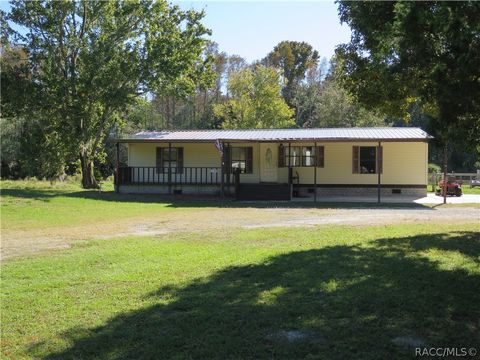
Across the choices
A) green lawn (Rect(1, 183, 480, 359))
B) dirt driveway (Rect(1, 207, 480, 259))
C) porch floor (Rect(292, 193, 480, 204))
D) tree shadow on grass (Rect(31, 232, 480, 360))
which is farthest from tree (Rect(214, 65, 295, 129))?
tree shadow on grass (Rect(31, 232, 480, 360))

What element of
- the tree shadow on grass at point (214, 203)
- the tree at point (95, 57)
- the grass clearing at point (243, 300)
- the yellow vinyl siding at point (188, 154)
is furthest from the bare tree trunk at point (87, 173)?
the grass clearing at point (243, 300)

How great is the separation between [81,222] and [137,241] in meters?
4.16

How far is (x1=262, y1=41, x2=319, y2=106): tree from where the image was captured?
189ft

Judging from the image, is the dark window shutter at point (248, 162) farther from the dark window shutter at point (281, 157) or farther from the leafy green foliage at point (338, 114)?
the leafy green foliage at point (338, 114)

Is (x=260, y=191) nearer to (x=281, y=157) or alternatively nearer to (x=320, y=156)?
(x=281, y=157)

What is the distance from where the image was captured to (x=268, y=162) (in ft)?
80.1

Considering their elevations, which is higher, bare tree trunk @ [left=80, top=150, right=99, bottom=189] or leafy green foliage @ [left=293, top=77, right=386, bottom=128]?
leafy green foliage @ [left=293, top=77, right=386, bottom=128]

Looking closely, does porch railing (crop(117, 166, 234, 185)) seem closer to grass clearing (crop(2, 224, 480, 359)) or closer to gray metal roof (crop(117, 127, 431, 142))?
gray metal roof (crop(117, 127, 431, 142))

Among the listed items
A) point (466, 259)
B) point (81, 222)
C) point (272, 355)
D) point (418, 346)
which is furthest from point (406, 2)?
point (81, 222)

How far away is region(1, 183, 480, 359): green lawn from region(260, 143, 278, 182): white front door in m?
14.8

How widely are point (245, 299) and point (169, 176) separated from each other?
18.7 metres

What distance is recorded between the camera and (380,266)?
6.97m

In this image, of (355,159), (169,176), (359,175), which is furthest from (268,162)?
(169,176)

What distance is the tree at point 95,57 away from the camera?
968 inches
